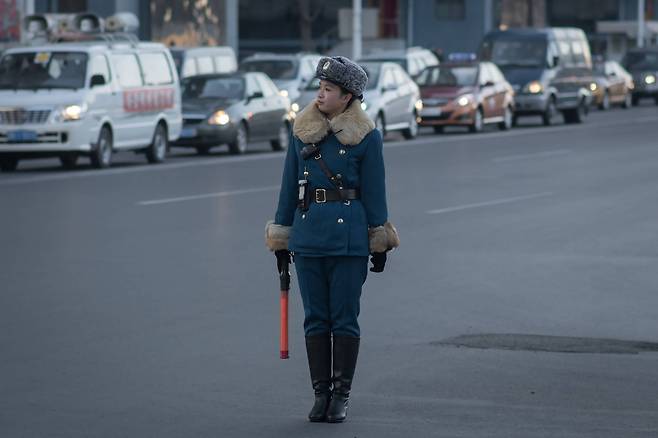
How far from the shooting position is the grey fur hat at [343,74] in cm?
773

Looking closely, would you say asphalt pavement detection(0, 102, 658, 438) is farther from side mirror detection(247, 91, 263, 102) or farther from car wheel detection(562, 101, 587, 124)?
car wheel detection(562, 101, 587, 124)

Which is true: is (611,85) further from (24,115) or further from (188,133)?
(24,115)

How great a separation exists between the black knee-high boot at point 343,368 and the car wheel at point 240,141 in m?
22.6

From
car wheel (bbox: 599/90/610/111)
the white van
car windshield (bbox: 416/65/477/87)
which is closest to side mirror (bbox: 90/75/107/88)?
the white van

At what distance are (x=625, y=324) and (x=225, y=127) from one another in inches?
769

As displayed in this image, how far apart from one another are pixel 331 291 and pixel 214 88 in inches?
961

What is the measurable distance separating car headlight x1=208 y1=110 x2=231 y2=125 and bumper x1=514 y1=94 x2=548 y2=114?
13696 mm

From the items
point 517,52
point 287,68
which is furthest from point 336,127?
point 517,52

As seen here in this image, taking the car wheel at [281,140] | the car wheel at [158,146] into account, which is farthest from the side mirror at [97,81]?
the car wheel at [281,140]

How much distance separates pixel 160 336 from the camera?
33.8ft

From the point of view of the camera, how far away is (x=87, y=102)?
1024 inches

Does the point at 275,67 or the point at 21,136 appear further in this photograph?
the point at 275,67

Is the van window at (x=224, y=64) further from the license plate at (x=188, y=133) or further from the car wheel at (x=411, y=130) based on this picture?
the license plate at (x=188, y=133)

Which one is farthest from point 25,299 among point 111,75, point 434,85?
point 434,85
